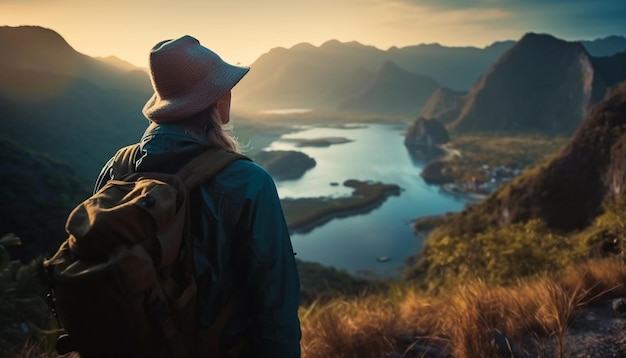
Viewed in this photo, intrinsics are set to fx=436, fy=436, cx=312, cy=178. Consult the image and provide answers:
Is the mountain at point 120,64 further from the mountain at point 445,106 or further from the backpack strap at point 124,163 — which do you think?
the mountain at point 445,106

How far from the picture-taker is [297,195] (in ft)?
217

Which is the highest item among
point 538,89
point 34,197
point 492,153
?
point 538,89

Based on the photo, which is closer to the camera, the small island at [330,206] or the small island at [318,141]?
the small island at [330,206]

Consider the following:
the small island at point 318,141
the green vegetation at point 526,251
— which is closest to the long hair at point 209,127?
the green vegetation at point 526,251

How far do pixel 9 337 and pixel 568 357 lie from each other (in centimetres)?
407

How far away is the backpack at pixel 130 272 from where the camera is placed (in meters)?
1.20

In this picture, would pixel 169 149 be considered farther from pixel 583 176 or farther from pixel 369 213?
pixel 369 213

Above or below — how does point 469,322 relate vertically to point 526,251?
above

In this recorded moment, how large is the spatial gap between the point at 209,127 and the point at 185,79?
0.20m

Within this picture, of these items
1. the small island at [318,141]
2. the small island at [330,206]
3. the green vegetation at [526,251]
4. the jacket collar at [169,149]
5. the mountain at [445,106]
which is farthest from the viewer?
the mountain at [445,106]

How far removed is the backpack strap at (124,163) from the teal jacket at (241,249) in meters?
0.11

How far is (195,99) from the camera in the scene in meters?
1.60

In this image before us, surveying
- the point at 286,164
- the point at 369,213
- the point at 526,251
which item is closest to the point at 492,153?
the point at 286,164

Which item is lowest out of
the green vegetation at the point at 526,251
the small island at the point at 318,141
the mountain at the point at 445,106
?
the small island at the point at 318,141
